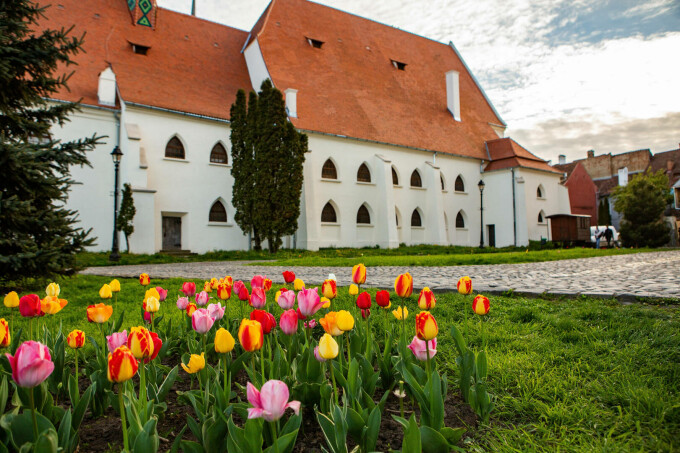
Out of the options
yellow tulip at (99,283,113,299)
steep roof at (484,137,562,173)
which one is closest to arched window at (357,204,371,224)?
steep roof at (484,137,562,173)

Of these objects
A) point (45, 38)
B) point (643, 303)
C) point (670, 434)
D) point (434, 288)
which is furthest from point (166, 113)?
point (670, 434)

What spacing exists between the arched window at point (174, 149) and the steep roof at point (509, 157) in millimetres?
20942

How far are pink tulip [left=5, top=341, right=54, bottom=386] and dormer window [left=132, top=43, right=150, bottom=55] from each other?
24963mm

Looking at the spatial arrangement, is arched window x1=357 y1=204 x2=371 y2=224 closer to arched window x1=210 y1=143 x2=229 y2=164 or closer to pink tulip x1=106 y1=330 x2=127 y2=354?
arched window x1=210 y1=143 x2=229 y2=164

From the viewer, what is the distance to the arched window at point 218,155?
2261 cm

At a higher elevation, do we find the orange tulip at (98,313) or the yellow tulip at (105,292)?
the yellow tulip at (105,292)

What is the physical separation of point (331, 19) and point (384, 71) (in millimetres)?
4957

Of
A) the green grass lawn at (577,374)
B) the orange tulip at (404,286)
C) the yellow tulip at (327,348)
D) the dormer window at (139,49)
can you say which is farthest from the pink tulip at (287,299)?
the dormer window at (139,49)

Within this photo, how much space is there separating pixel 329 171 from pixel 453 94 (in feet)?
43.2

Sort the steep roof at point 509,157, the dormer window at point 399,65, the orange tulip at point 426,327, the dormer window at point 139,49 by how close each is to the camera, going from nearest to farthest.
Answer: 1. the orange tulip at point 426,327
2. the dormer window at point 139,49
3. the steep roof at point 509,157
4. the dormer window at point 399,65

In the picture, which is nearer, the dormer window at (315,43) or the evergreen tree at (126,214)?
the evergreen tree at (126,214)

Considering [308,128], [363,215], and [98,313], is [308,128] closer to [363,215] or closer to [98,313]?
[363,215]

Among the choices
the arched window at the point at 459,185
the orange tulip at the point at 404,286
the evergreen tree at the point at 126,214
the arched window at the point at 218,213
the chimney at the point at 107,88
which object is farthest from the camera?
the arched window at the point at 459,185

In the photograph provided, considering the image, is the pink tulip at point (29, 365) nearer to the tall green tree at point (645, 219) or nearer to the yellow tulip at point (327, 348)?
the yellow tulip at point (327, 348)
